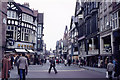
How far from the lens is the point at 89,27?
4531 centimetres

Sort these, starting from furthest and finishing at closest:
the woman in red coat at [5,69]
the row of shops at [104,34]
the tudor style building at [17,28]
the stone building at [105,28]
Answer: the tudor style building at [17,28] < the stone building at [105,28] < the row of shops at [104,34] < the woman in red coat at [5,69]

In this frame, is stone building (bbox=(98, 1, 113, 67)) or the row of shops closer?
the row of shops

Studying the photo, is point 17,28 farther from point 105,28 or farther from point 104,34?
point 105,28

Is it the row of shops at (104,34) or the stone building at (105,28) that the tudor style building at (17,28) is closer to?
the row of shops at (104,34)

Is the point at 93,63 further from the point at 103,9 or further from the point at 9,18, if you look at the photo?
the point at 9,18

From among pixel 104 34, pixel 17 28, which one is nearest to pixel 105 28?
pixel 104 34

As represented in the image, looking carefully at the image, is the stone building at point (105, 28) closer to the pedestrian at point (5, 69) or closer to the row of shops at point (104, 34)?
the row of shops at point (104, 34)

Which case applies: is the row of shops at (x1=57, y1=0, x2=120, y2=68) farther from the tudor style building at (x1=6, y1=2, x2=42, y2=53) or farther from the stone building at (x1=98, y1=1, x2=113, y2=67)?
the tudor style building at (x1=6, y1=2, x2=42, y2=53)

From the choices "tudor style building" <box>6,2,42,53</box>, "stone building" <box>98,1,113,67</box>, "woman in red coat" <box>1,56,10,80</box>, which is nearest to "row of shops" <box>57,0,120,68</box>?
"stone building" <box>98,1,113,67</box>

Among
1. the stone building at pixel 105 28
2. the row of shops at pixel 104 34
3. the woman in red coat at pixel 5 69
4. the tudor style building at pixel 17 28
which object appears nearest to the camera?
the woman in red coat at pixel 5 69

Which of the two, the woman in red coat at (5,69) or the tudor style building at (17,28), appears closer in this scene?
the woman in red coat at (5,69)

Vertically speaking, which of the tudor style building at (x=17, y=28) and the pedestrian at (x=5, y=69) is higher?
the tudor style building at (x=17, y=28)

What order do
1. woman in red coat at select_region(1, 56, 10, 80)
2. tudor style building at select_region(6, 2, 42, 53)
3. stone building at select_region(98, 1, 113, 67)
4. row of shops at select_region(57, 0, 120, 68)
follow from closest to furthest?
woman in red coat at select_region(1, 56, 10, 80)
row of shops at select_region(57, 0, 120, 68)
stone building at select_region(98, 1, 113, 67)
tudor style building at select_region(6, 2, 42, 53)

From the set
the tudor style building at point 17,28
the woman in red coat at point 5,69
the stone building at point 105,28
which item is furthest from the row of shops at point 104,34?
the woman in red coat at point 5,69
